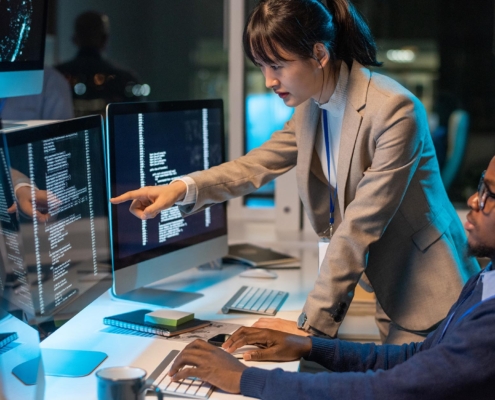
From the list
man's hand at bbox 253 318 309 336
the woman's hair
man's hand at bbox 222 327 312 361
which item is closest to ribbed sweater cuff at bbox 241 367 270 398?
man's hand at bbox 222 327 312 361

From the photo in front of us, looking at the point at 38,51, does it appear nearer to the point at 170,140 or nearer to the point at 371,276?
the point at 170,140

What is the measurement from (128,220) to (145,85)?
1.81 meters

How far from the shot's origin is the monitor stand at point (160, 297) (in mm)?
1858

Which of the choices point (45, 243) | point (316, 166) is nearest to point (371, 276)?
point (316, 166)

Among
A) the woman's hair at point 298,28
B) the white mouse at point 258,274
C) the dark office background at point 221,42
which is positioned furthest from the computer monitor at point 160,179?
the dark office background at point 221,42

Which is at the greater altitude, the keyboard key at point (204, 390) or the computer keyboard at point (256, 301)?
the keyboard key at point (204, 390)

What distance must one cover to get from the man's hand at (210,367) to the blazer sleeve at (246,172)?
1.79 ft

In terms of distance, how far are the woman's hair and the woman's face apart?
0.7 inches

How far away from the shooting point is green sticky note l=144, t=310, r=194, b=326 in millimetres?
1586

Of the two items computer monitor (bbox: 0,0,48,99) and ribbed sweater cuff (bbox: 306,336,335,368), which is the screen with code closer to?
computer monitor (bbox: 0,0,48,99)

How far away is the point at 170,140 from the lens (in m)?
1.86

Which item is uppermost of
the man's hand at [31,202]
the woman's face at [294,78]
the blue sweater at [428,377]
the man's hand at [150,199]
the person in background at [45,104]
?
the woman's face at [294,78]

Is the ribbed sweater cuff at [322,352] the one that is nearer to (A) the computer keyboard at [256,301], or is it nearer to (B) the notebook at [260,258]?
(A) the computer keyboard at [256,301]

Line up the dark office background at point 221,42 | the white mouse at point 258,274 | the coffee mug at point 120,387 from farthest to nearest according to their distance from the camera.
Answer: the dark office background at point 221,42 → the white mouse at point 258,274 → the coffee mug at point 120,387
